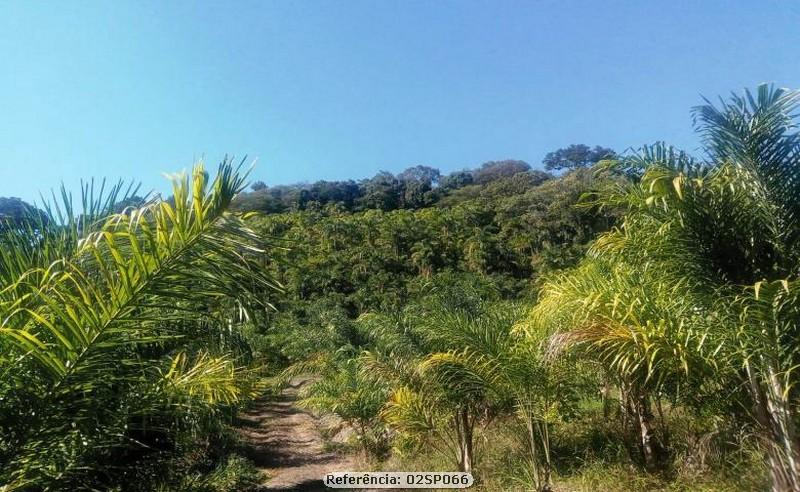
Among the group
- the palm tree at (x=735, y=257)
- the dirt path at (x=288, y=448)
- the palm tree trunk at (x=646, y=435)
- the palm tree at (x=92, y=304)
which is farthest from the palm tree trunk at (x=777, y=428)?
the dirt path at (x=288, y=448)

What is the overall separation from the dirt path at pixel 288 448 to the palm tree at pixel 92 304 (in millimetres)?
6736

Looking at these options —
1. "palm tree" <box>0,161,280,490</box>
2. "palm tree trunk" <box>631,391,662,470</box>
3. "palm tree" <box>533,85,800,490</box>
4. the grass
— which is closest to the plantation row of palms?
"palm tree" <box>533,85,800,490</box>

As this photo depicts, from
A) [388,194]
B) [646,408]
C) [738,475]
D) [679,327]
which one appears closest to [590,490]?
[646,408]

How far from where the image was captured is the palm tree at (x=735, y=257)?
9.98ft

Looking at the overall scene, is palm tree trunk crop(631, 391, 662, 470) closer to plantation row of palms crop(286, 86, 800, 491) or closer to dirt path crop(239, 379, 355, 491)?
plantation row of palms crop(286, 86, 800, 491)

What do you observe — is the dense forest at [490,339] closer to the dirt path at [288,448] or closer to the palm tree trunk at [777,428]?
the palm tree trunk at [777,428]

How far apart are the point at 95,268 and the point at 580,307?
3.23 metres

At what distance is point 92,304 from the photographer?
6.45ft

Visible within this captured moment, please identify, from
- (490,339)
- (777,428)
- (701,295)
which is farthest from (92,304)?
(490,339)

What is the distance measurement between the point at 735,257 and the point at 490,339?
258 centimetres

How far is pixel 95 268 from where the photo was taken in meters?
2.41

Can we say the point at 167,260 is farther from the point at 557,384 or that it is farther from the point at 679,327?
the point at 557,384

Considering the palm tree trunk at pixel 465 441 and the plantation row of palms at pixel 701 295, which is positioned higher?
the plantation row of palms at pixel 701 295

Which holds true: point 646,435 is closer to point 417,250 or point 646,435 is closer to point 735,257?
point 735,257
